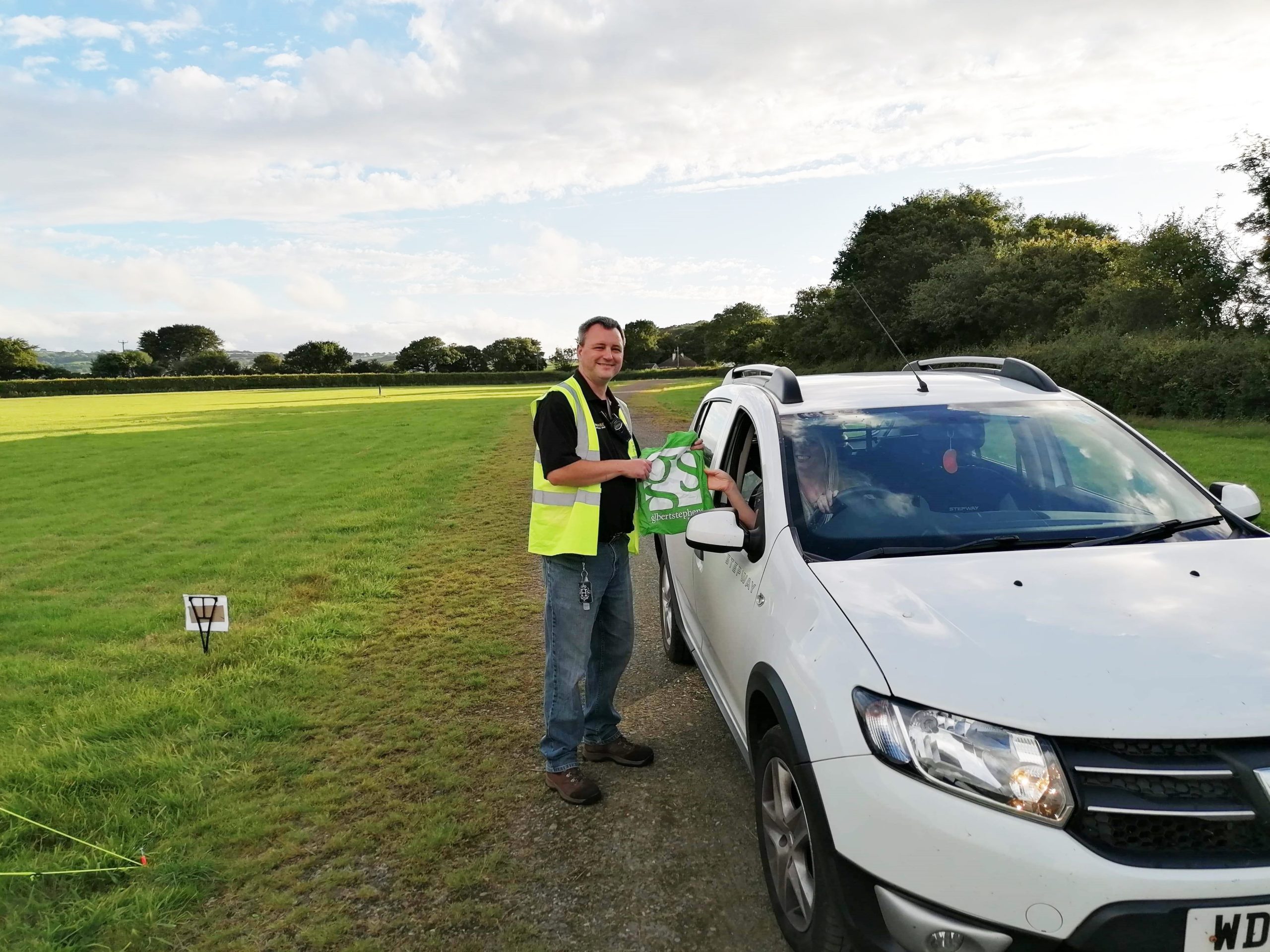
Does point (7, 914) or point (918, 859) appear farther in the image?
point (7, 914)

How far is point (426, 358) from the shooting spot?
124 meters

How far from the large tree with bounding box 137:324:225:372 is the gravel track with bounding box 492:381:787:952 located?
151618 millimetres

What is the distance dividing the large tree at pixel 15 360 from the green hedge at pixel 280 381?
26.0 metres

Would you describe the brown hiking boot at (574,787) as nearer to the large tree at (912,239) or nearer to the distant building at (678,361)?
the large tree at (912,239)

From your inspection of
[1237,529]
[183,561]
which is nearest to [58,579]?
[183,561]

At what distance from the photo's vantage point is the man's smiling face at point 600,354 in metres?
3.45

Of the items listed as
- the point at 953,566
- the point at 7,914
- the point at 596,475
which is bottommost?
the point at 7,914

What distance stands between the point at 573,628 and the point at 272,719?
81.1 inches

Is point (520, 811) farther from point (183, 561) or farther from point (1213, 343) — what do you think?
point (1213, 343)

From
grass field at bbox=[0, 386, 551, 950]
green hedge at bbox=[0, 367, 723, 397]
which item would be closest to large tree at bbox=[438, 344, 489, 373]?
green hedge at bbox=[0, 367, 723, 397]

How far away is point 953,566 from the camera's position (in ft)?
8.55

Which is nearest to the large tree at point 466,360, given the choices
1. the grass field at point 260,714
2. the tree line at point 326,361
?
the tree line at point 326,361

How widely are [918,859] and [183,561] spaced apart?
860 cm

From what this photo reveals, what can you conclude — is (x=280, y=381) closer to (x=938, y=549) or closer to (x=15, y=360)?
(x=15, y=360)
